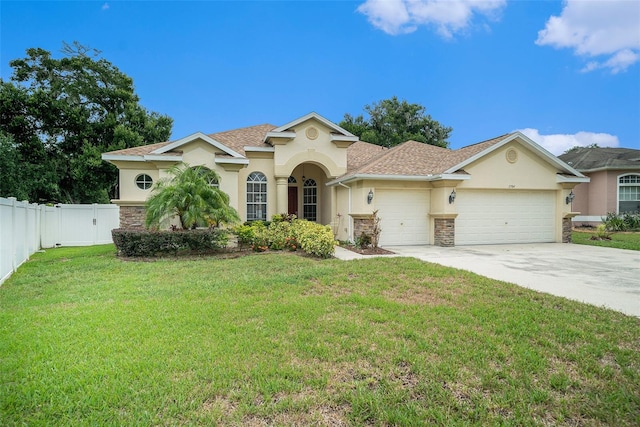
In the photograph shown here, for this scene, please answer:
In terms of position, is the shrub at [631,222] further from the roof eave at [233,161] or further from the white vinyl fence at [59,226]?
the white vinyl fence at [59,226]

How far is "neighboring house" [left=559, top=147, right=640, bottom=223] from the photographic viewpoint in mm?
22531

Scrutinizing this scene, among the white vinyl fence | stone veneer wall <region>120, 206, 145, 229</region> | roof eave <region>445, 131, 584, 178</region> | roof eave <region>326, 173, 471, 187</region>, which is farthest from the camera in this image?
stone veneer wall <region>120, 206, 145, 229</region>

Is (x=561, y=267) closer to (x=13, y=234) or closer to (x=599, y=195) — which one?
(x=13, y=234)

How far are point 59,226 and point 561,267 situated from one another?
20.0 metres

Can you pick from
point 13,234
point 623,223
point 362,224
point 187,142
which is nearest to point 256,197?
point 187,142

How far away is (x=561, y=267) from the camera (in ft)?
31.3

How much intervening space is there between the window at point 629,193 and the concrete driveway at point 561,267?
43.4ft

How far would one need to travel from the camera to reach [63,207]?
1566cm

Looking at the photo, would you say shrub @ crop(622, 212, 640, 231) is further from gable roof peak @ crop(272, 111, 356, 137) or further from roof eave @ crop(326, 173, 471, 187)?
gable roof peak @ crop(272, 111, 356, 137)

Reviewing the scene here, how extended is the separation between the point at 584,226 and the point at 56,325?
2917 cm

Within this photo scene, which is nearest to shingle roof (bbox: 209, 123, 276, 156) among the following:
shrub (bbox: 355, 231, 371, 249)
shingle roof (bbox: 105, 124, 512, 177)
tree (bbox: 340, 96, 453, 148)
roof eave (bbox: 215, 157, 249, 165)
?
shingle roof (bbox: 105, 124, 512, 177)

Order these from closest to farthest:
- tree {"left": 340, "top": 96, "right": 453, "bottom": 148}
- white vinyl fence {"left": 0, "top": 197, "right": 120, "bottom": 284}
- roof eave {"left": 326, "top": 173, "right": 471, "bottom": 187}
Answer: white vinyl fence {"left": 0, "top": 197, "right": 120, "bottom": 284} → roof eave {"left": 326, "top": 173, "right": 471, "bottom": 187} → tree {"left": 340, "top": 96, "right": 453, "bottom": 148}

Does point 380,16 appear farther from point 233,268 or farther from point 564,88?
point 233,268

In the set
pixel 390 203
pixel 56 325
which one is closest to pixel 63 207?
pixel 56 325
